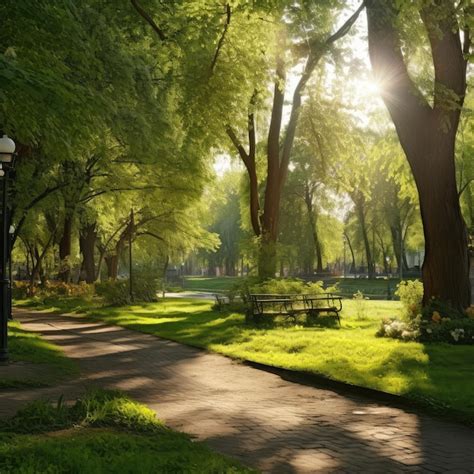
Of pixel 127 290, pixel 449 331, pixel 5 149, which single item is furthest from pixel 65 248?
pixel 449 331

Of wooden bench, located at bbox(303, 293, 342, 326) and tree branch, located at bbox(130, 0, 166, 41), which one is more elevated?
tree branch, located at bbox(130, 0, 166, 41)

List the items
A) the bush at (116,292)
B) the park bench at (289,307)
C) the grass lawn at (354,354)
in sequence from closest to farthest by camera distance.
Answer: the grass lawn at (354,354)
the park bench at (289,307)
the bush at (116,292)

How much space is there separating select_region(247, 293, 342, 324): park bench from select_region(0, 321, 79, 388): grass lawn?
20.4 ft

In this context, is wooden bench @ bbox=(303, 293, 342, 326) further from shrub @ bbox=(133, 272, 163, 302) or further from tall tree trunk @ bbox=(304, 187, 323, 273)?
tall tree trunk @ bbox=(304, 187, 323, 273)

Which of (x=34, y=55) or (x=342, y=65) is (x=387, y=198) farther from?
(x=34, y=55)

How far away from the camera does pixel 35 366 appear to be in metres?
11.2

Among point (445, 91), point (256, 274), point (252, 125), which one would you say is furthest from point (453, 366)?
point (252, 125)

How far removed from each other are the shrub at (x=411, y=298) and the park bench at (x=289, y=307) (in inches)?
129

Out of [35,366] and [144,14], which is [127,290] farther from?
[35,366]

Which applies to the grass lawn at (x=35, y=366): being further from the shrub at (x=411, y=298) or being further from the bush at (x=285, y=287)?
the bush at (x=285, y=287)

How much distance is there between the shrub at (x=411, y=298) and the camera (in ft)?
46.6

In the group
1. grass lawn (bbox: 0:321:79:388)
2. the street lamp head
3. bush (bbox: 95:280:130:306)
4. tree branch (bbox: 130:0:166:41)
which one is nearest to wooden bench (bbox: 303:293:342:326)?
grass lawn (bbox: 0:321:79:388)

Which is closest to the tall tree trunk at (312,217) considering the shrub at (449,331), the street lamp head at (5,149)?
the shrub at (449,331)

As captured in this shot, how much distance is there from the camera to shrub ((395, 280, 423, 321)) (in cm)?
1419
